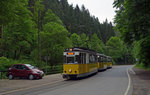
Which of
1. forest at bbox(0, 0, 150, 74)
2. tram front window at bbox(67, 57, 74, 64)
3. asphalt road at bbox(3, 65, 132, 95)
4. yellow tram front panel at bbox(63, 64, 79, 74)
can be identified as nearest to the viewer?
asphalt road at bbox(3, 65, 132, 95)

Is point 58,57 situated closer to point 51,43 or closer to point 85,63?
point 51,43

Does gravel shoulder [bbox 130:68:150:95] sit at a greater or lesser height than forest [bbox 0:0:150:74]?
lesser

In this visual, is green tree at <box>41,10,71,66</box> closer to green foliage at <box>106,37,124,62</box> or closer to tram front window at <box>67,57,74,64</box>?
tram front window at <box>67,57,74,64</box>

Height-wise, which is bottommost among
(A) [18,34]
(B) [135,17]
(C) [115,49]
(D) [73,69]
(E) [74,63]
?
(D) [73,69]

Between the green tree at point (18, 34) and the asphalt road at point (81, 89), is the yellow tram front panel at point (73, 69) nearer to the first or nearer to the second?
the asphalt road at point (81, 89)

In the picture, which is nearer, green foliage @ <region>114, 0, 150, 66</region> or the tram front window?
the tram front window

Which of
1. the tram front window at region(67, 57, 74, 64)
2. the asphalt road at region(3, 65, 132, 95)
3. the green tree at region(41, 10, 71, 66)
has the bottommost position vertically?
the asphalt road at region(3, 65, 132, 95)

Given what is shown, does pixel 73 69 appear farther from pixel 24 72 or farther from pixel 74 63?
pixel 24 72

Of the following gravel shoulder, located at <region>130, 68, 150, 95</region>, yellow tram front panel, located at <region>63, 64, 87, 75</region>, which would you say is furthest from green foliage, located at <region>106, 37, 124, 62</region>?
yellow tram front panel, located at <region>63, 64, 87, 75</region>

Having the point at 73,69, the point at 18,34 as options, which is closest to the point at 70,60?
the point at 73,69

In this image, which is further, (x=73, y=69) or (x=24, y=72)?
(x=24, y=72)

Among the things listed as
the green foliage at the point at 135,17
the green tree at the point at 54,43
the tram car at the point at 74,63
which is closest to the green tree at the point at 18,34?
the green tree at the point at 54,43

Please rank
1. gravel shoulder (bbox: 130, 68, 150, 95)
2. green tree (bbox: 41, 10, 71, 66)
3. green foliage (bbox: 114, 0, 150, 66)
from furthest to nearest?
green tree (bbox: 41, 10, 71, 66) < green foliage (bbox: 114, 0, 150, 66) < gravel shoulder (bbox: 130, 68, 150, 95)

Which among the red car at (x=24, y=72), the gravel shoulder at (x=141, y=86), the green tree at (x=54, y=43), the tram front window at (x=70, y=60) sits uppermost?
the green tree at (x=54, y=43)
